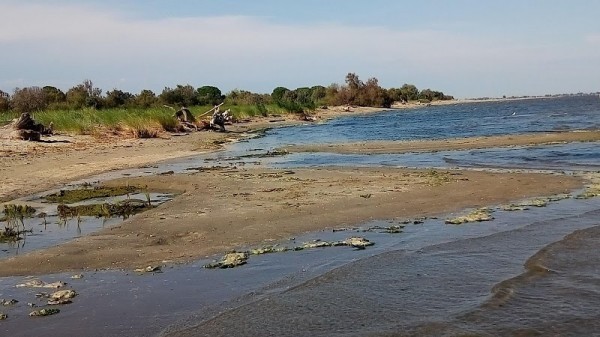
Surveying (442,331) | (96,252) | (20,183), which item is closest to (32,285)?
(96,252)

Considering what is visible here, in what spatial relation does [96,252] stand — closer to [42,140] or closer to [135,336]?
[135,336]

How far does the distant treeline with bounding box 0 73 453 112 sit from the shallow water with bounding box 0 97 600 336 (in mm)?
39758

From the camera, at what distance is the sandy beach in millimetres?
8203

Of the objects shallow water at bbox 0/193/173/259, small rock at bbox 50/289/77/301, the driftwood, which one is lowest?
shallow water at bbox 0/193/173/259

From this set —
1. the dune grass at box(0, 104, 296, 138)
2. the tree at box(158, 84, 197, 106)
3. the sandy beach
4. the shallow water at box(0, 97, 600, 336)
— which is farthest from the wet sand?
the tree at box(158, 84, 197, 106)

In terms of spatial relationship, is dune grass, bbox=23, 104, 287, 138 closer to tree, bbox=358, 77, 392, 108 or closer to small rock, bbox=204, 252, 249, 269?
small rock, bbox=204, 252, 249, 269

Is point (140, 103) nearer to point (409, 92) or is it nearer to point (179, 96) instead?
point (179, 96)

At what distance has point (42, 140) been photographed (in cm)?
2506

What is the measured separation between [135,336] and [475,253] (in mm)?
4517

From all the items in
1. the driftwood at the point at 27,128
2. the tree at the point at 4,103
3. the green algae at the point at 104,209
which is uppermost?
the tree at the point at 4,103

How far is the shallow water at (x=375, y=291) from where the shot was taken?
533 centimetres

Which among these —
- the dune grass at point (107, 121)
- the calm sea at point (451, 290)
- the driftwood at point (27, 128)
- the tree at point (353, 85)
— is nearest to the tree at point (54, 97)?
the dune grass at point (107, 121)

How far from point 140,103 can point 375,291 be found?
175 ft

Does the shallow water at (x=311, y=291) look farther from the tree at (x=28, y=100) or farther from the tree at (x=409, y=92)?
the tree at (x=409, y=92)
